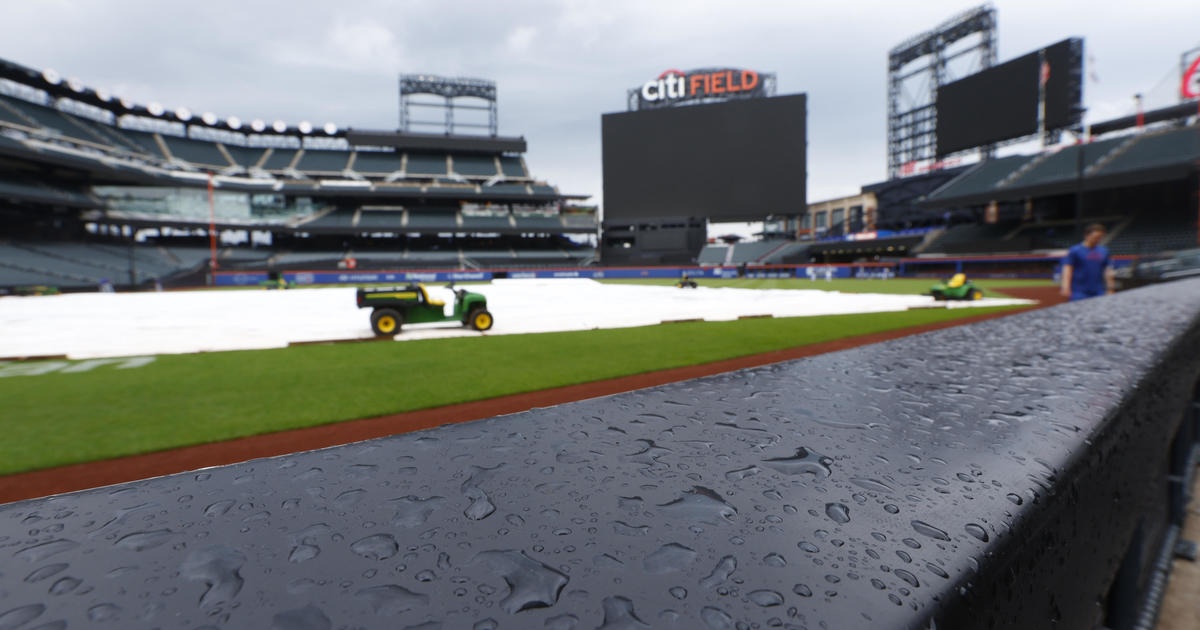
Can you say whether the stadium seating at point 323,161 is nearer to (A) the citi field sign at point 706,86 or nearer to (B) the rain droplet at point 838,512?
(A) the citi field sign at point 706,86

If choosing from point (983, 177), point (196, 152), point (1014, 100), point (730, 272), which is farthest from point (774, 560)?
point (196, 152)

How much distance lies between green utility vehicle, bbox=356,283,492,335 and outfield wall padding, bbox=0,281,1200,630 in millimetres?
8568

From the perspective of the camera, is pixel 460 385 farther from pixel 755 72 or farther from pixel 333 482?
pixel 755 72

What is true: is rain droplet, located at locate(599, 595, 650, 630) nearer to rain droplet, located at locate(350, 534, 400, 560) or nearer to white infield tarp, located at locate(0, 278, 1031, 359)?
rain droplet, located at locate(350, 534, 400, 560)

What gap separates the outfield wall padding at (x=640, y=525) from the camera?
50 centimetres

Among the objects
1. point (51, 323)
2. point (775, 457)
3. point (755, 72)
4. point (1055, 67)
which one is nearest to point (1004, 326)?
point (775, 457)

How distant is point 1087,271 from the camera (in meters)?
7.50

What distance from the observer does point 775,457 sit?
0.91m

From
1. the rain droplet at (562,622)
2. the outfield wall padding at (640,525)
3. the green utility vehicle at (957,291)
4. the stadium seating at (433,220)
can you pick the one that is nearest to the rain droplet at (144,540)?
the outfield wall padding at (640,525)

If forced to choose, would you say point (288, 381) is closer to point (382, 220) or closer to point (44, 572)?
point (44, 572)

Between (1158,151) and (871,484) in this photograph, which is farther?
(1158,151)

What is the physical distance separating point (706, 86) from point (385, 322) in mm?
54095

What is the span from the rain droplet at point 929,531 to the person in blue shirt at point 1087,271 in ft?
30.1

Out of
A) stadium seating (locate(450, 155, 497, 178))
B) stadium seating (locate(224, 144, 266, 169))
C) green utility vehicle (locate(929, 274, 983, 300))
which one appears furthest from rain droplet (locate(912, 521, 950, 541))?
stadium seating (locate(224, 144, 266, 169))
